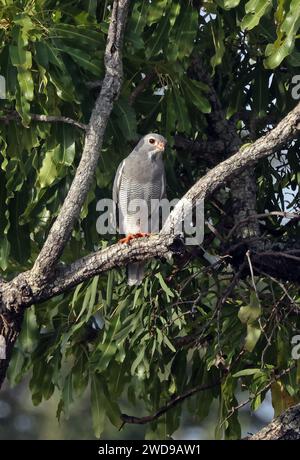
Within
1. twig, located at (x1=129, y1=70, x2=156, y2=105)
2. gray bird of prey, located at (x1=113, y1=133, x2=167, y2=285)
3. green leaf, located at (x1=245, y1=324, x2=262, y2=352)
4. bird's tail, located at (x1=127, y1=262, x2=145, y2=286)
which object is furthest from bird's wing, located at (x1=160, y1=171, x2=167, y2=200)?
green leaf, located at (x1=245, y1=324, x2=262, y2=352)

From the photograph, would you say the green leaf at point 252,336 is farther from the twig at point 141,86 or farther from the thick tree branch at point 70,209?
the twig at point 141,86

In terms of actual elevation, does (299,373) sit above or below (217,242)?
below

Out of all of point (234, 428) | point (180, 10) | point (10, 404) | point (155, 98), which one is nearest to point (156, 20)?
point (180, 10)

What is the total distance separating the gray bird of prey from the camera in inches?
327

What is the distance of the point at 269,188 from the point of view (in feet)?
29.2

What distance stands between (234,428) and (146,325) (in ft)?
3.15

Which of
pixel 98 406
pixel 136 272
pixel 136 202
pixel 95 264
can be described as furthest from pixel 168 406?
pixel 95 264

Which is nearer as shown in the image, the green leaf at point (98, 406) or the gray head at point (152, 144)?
the gray head at point (152, 144)

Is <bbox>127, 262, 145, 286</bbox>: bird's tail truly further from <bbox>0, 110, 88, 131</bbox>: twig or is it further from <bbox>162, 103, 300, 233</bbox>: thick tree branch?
<bbox>162, 103, 300, 233</bbox>: thick tree branch

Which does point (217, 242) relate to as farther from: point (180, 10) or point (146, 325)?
point (180, 10)

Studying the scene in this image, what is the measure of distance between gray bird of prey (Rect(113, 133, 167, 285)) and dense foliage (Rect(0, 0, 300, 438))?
0.09 m

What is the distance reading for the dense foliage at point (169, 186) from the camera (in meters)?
7.20

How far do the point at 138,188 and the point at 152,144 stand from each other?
0.83 m

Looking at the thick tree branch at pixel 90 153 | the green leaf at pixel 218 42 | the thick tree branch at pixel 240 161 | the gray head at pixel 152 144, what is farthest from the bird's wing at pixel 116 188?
the thick tree branch at pixel 240 161
